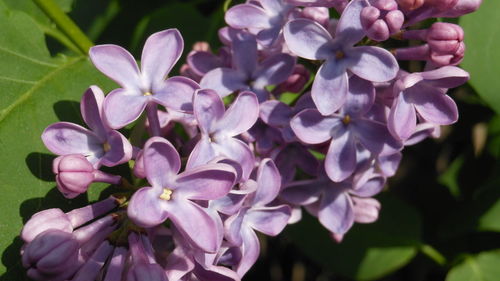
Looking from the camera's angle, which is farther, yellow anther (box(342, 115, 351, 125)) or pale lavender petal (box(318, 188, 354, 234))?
pale lavender petal (box(318, 188, 354, 234))

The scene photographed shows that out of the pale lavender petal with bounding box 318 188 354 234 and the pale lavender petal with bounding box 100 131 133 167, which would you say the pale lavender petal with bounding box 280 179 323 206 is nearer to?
the pale lavender petal with bounding box 318 188 354 234

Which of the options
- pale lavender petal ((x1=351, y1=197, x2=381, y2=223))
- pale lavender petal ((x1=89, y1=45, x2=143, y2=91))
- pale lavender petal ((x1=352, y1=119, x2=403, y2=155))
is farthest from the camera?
pale lavender petal ((x1=351, y1=197, x2=381, y2=223))

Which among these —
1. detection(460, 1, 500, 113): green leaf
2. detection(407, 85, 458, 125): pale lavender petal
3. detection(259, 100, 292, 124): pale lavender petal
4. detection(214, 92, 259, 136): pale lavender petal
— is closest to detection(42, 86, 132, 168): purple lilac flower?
detection(214, 92, 259, 136): pale lavender petal

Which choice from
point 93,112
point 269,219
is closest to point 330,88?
point 269,219

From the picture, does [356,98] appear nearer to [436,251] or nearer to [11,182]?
[11,182]

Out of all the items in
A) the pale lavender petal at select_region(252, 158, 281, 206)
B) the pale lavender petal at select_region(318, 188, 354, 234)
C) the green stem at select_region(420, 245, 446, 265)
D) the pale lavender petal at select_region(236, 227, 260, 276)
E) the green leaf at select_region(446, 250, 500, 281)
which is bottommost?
the green stem at select_region(420, 245, 446, 265)

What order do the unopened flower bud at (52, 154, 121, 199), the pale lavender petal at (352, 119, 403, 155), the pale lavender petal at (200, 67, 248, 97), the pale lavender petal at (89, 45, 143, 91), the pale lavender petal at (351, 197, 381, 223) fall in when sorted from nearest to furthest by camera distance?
1. the unopened flower bud at (52, 154, 121, 199)
2. the pale lavender petal at (89, 45, 143, 91)
3. the pale lavender petal at (352, 119, 403, 155)
4. the pale lavender petal at (200, 67, 248, 97)
5. the pale lavender petal at (351, 197, 381, 223)

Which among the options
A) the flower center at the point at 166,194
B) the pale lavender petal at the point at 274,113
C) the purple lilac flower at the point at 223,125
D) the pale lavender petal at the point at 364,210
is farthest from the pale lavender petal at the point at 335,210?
the flower center at the point at 166,194
